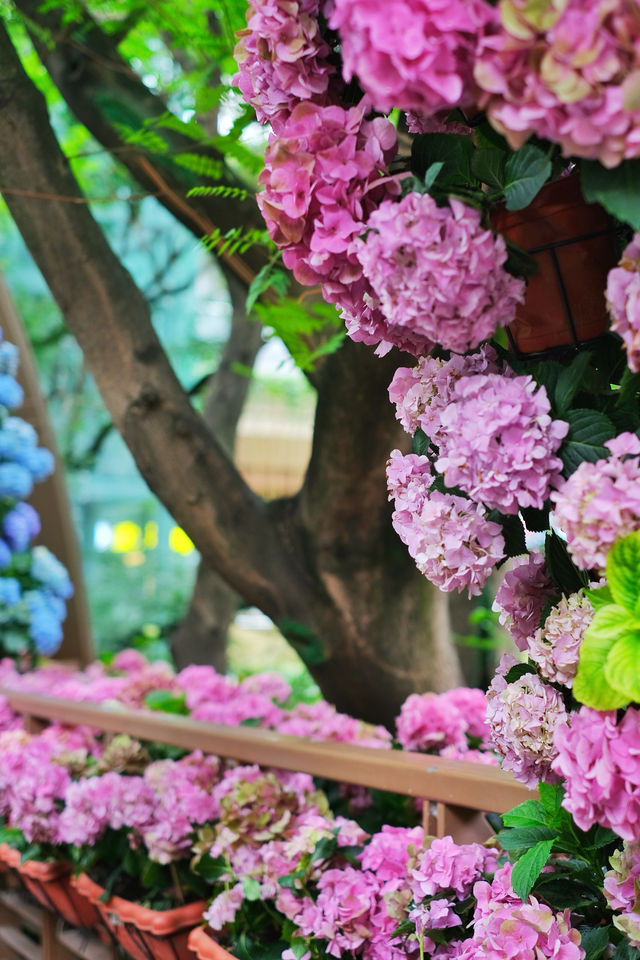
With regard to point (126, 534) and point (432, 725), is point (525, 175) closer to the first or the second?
point (432, 725)

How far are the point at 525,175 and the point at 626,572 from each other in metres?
0.35

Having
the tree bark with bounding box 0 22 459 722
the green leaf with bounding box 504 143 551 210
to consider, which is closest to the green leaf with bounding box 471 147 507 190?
the green leaf with bounding box 504 143 551 210

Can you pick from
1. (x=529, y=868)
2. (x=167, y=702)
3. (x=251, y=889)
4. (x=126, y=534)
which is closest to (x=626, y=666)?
(x=529, y=868)

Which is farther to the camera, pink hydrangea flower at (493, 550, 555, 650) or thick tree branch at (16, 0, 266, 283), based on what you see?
thick tree branch at (16, 0, 266, 283)

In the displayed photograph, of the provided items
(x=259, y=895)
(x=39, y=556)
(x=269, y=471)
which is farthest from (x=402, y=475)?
(x=269, y=471)

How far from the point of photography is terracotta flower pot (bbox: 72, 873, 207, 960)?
1740 millimetres

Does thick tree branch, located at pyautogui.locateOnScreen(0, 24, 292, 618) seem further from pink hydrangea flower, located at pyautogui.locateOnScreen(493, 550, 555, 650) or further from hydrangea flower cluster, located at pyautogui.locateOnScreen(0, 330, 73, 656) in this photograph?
hydrangea flower cluster, located at pyautogui.locateOnScreen(0, 330, 73, 656)

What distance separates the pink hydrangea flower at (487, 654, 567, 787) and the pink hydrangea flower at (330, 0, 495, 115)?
0.55m

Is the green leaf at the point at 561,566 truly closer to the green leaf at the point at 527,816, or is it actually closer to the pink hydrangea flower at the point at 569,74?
the green leaf at the point at 527,816

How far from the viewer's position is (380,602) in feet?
7.29

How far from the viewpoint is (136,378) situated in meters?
2.12

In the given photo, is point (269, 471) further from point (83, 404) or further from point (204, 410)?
point (204, 410)

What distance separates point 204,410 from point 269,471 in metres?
2.23

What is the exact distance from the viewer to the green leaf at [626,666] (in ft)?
2.31
